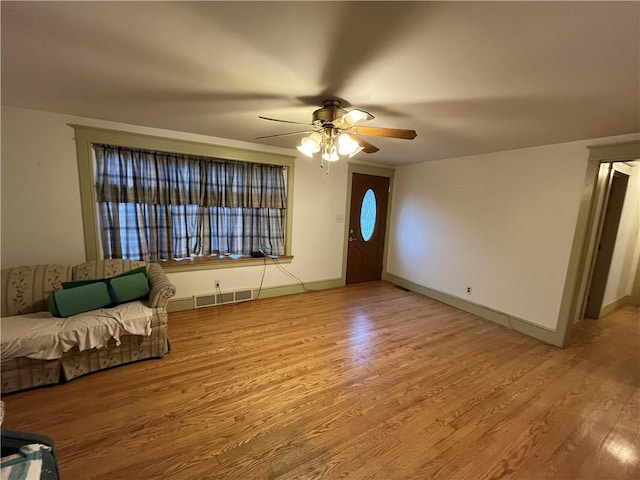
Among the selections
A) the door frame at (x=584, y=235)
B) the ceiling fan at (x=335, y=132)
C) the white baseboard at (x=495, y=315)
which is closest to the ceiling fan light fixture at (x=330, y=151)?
the ceiling fan at (x=335, y=132)

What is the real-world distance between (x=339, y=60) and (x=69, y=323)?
2811 mm

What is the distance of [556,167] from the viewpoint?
9.91 feet

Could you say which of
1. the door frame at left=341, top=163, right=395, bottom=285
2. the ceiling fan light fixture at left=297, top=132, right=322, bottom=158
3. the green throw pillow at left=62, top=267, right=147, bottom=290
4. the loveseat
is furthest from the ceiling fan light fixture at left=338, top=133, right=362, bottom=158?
the door frame at left=341, top=163, right=395, bottom=285

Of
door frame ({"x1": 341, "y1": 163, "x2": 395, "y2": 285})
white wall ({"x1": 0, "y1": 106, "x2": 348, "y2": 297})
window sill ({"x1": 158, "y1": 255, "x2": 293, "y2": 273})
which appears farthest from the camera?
door frame ({"x1": 341, "y1": 163, "x2": 395, "y2": 285})

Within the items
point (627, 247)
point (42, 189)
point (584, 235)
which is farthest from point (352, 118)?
point (627, 247)

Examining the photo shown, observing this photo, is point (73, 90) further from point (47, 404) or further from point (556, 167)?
point (556, 167)

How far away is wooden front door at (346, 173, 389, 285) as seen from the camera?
4.84m

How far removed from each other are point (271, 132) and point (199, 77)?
4.53ft

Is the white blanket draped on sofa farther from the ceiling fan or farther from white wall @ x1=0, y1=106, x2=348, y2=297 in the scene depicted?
the ceiling fan

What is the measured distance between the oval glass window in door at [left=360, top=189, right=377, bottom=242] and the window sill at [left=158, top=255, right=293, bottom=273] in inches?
64.6

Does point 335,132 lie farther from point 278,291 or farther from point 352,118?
point 278,291

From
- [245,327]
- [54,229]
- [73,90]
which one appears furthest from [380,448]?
[54,229]

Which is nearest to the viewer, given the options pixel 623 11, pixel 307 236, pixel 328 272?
pixel 623 11

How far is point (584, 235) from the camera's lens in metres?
2.85
